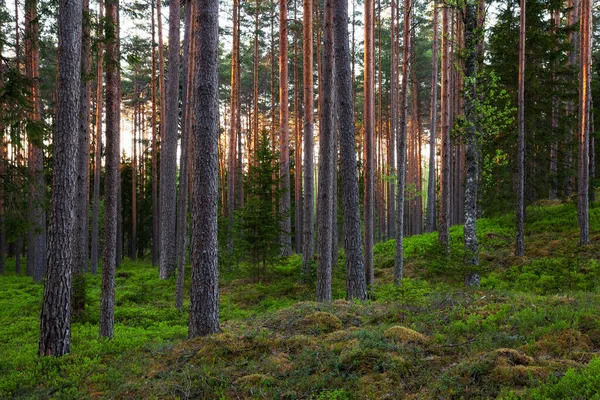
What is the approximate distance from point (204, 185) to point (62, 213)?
2908mm

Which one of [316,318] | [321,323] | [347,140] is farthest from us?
[347,140]

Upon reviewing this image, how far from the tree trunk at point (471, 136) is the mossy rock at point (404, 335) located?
21.5 feet

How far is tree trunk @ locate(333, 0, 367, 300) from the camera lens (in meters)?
10.8

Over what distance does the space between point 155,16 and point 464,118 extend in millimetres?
19781

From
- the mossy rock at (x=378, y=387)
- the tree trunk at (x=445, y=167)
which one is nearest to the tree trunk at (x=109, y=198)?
the mossy rock at (x=378, y=387)

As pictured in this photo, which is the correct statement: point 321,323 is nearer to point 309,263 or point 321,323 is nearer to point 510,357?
point 510,357

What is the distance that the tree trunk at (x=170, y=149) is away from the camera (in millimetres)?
17359

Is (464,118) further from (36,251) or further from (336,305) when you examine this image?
(36,251)

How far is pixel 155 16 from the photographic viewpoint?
2522 centimetres

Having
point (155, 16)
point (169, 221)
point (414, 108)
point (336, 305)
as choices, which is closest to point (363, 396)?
point (336, 305)

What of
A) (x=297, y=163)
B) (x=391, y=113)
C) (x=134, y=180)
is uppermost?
(x=391, y=113)

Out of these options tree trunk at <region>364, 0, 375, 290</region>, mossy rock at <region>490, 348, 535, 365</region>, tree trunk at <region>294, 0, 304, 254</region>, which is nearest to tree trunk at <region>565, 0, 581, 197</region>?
tree trunk at <region>364, 0, 375, 290</region>

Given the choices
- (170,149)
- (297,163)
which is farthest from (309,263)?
(297,163)

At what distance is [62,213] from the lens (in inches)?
327
